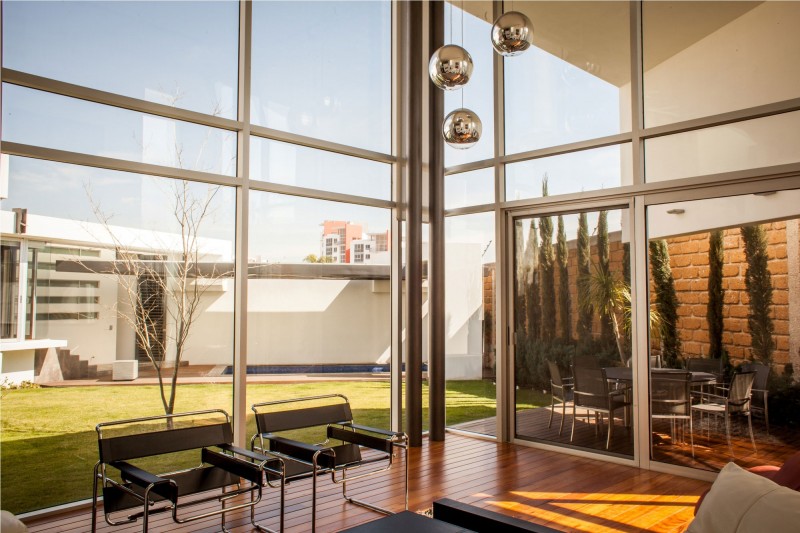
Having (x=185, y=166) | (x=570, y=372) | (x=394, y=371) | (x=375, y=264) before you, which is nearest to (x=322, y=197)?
(x=375, y=264)

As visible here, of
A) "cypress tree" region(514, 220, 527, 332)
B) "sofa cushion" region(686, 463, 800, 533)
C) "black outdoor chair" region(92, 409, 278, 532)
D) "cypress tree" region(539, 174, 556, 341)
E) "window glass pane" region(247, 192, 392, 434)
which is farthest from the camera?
Result: "cypress tree" region(514, 220, 527, 332)

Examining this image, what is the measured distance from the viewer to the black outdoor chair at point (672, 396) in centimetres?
503

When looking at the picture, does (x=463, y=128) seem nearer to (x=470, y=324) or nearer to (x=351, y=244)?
(x=351, y=244)

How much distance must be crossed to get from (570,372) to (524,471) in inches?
44.9

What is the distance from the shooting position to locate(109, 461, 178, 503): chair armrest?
3.14m

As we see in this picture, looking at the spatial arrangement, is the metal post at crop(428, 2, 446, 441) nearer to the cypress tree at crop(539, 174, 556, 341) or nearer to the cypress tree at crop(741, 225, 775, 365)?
the cypress tree at crop(539, 174, 556, 341)

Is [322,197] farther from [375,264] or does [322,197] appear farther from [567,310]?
[567,310]

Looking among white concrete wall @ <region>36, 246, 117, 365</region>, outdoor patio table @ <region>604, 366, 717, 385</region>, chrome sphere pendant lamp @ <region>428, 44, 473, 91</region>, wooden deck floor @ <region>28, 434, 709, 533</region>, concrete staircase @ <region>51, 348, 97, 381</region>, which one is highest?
chrome sphere pendant lamp @ <region>428, 44, 473, 91</region>

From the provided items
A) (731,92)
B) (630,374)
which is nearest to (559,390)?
(630,374)

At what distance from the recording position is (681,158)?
5.09 meters

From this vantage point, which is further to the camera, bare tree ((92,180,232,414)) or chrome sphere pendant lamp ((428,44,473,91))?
bare tree ((92,180,232,414))

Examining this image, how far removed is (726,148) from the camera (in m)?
4.84

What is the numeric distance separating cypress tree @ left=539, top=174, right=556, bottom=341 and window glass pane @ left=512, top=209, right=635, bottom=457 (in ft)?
0.03

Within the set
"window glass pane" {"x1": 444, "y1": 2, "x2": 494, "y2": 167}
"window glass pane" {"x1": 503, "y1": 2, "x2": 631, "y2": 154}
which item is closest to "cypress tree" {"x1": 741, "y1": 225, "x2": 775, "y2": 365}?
"window glass pane" {"x1": 503, "y1": 2, "x2": 631, "y2": 154}
